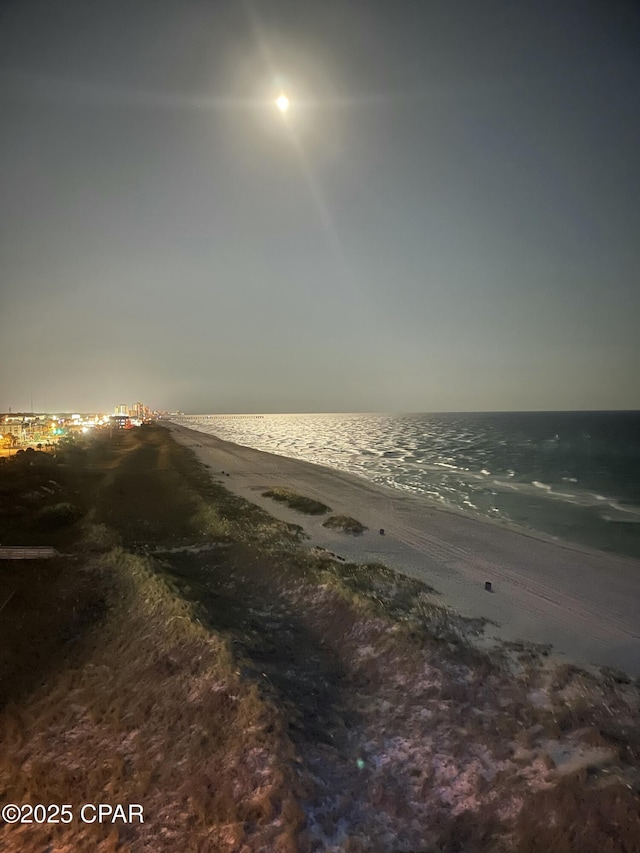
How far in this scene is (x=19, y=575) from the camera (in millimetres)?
15461

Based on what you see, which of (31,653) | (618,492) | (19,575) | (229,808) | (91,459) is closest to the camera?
(229,808)

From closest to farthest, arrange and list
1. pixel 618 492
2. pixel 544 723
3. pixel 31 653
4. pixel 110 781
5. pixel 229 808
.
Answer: pixel 229 808 → pixel 110 781 → pixel 544 723 → pixel 31 653 → pixel 618 492

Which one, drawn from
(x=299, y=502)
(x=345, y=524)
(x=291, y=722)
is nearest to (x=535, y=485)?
(x=299, y=502)

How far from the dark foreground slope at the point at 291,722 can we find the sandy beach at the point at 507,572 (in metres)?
1.78

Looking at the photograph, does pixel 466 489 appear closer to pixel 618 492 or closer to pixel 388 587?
pixel 618 492

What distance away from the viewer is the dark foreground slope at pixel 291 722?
22.0 feet

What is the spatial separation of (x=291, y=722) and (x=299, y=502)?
73.0 feet

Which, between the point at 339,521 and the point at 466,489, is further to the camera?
the point at 466,489

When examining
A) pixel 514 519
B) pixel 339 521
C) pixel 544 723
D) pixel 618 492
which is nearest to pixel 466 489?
pixel 514 519

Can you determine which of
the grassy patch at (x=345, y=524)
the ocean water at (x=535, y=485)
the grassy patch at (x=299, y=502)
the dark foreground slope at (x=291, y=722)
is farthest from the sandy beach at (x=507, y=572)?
the ocean water at (x=535, y=485)

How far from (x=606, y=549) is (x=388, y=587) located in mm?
15658

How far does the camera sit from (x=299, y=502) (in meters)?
30.7

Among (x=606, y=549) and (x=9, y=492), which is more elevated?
(x=9, y=492)

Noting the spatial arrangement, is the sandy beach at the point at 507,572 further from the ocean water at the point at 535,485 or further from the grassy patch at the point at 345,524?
the ocean water at the point at 535,485
